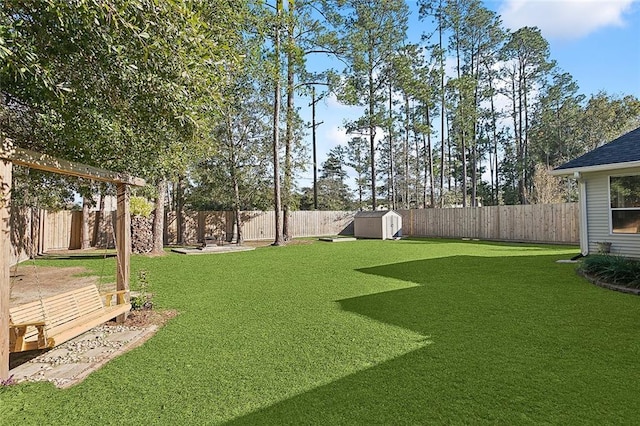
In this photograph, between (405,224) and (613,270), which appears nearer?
(613,270)

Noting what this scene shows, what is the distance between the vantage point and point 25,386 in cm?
283

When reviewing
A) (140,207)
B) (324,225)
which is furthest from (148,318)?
(324,225)

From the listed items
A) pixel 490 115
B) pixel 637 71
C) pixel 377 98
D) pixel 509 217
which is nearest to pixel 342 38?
pixel 377 98

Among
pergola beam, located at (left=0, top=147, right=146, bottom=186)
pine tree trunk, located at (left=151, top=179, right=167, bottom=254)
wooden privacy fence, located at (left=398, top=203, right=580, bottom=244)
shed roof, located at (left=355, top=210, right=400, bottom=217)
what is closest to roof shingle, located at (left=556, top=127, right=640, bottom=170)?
wooden privacy fence, located at (left=398, top=203, right=580, bottom=244)

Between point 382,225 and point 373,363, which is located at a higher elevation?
point 382,225

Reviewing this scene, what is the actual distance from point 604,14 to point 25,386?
11891mm

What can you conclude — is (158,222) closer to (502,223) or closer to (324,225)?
(324,225)

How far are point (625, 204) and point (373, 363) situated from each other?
26.3 ft

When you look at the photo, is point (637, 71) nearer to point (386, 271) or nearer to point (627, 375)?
point (386, 271)

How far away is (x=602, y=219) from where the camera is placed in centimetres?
848

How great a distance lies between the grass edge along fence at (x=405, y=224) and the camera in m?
13.1

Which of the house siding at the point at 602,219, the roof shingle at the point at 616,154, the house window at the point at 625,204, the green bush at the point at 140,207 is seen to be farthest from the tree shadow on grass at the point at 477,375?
the green bush at the point at 140,207

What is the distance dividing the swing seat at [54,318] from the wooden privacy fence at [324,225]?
26.2ft

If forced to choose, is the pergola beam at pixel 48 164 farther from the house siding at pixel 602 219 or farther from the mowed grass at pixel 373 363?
the house siding at pixel 602 219
